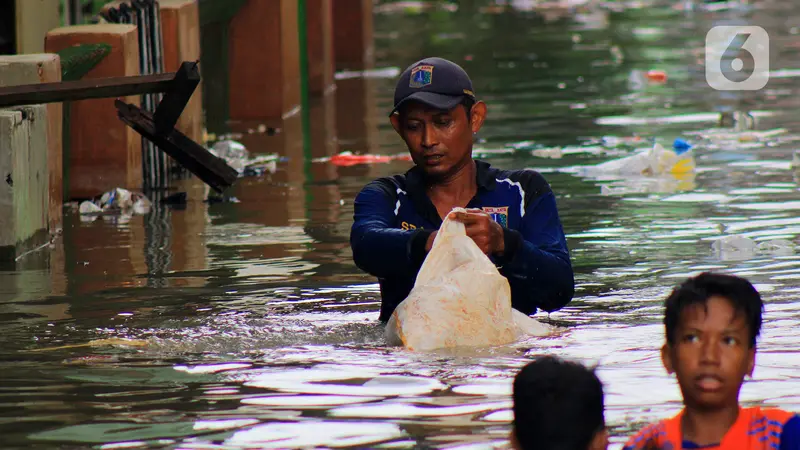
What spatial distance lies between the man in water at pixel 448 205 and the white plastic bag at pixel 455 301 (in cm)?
7

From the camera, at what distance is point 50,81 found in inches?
400

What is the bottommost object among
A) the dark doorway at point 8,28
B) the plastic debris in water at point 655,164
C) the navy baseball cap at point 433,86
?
the plastic debris in water at point 655,164

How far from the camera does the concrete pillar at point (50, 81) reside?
10000 mm

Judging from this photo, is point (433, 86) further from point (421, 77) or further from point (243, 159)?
point (243, 159)

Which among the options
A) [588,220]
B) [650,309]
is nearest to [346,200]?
[588,220]

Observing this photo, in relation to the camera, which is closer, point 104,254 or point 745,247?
point 745,247

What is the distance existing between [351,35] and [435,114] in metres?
17.7

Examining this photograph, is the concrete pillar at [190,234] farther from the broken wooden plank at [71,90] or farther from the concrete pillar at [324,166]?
the broken wooden plank at [71,90]

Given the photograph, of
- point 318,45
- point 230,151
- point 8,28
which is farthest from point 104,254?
point 318,45

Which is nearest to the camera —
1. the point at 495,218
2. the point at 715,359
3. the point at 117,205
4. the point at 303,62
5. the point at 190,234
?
the point at 715,359

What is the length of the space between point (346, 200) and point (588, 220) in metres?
2.07

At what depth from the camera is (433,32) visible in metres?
29.4

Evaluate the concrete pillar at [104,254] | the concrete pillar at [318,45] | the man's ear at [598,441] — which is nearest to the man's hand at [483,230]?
the concrete pillar at [104,254]

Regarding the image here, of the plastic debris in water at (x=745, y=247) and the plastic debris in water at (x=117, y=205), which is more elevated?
the plastic debris in water at (x=117, y=205)
